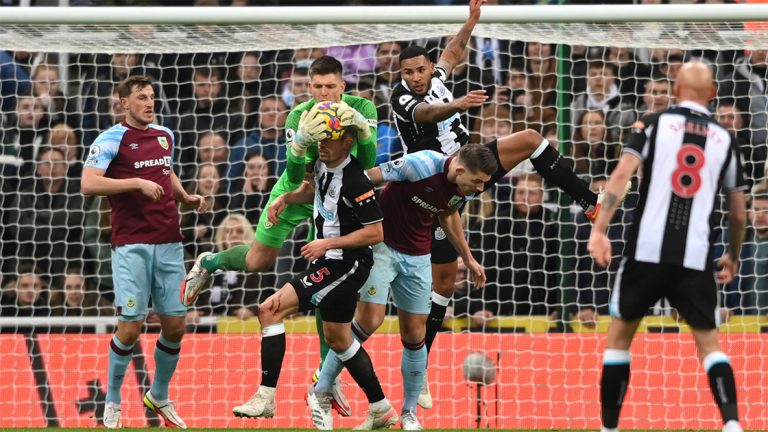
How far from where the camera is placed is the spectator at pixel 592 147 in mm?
10086

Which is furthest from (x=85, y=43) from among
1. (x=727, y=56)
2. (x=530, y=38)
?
(x=727, y=56)

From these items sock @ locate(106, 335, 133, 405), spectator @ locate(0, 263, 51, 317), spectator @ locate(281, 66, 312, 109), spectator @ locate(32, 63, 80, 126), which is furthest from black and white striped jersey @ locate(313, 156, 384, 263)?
spectator @ locate(32, 63, 80, 126)

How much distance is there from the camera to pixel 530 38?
9.32 metres

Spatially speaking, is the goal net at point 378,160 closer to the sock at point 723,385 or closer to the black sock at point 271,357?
the black sock at point 271,357

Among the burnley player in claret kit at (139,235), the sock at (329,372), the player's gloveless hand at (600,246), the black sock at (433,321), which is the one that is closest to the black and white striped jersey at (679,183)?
the player's gloveless hand at (600,246)

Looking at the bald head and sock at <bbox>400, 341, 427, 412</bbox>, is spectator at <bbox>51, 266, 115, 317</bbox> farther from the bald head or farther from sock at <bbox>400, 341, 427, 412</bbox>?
the bald head

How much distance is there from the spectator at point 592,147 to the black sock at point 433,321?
7.05 feet

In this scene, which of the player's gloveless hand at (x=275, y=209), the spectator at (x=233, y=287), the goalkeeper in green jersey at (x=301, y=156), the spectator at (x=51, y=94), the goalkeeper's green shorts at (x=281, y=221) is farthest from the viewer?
the spectator at (x=51, y=94)

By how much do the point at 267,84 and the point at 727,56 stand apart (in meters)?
4.42

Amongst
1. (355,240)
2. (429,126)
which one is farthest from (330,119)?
(429,126)

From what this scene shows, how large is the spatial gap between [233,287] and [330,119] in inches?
159

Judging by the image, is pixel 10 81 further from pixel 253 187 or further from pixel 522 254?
pixel 522 254

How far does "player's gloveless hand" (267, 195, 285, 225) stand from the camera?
7.61 metres

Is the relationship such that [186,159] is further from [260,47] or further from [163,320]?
[163,320]
